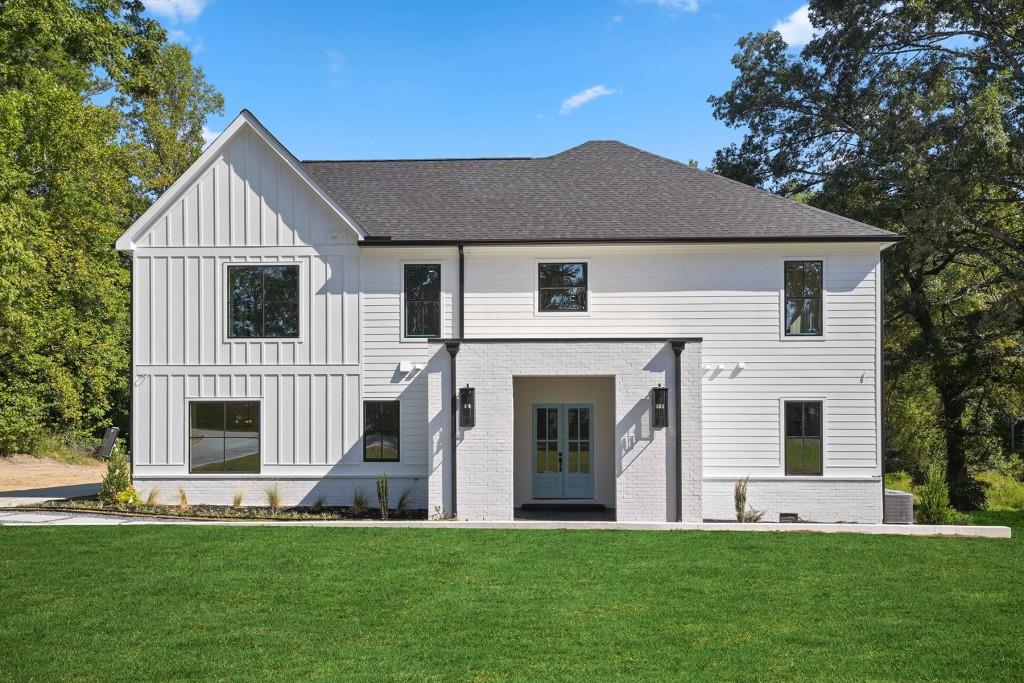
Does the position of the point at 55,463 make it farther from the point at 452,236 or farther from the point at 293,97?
the point at 452,236

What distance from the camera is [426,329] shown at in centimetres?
1773

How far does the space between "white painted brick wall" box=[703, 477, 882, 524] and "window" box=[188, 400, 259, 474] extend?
9881 mm

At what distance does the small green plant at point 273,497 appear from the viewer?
17297 mm

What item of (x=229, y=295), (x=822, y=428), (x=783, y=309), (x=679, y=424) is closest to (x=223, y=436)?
(x=229, y=295)

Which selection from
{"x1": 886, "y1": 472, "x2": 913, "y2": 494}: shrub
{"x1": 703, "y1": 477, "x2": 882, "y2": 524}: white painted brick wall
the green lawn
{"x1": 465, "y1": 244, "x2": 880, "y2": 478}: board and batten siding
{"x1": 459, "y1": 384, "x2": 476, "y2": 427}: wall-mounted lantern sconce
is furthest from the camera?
{"x1": 886, "y1": 472, "x2": 913, "y2": 494}: shrub

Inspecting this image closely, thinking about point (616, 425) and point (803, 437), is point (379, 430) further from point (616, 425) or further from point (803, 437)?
point (803, 437)

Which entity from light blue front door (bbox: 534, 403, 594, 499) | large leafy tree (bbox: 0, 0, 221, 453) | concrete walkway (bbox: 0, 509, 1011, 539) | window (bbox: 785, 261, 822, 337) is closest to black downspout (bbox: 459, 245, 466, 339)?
light blue front door (bbox: 534, 403, 594, 499)

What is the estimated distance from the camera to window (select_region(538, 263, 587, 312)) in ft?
58.2

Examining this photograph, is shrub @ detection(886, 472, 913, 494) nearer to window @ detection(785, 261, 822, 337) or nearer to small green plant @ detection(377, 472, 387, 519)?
window @ detection(785, 261, 822, 337)

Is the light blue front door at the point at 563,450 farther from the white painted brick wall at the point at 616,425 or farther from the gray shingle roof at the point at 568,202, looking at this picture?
the gray shingle roof at the point at 568,202

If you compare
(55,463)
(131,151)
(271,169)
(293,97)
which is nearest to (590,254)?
(271,169)

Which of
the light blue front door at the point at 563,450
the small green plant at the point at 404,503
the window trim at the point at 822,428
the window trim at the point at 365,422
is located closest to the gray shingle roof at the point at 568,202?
the window trim at the point at 822,428

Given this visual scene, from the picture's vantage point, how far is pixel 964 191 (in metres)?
20.5

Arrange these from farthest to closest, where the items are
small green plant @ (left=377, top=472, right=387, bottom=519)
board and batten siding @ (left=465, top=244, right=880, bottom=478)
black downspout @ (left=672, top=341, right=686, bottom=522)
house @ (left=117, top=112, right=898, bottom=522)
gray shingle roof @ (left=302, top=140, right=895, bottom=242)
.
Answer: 1. gray shingle roof @ (left=302, top=140, right=895, bottom=242)
2. house @ (left=117, top=112, right=898, bottom=522)
3. board and batten siding @ (left=465, top=244, right=880, bottom=478)
4. small green plant @ (left=377, top=472, right=387, bottom=519)
5. black downspout @ (left=672, top=341, right=686, bottom=522)
